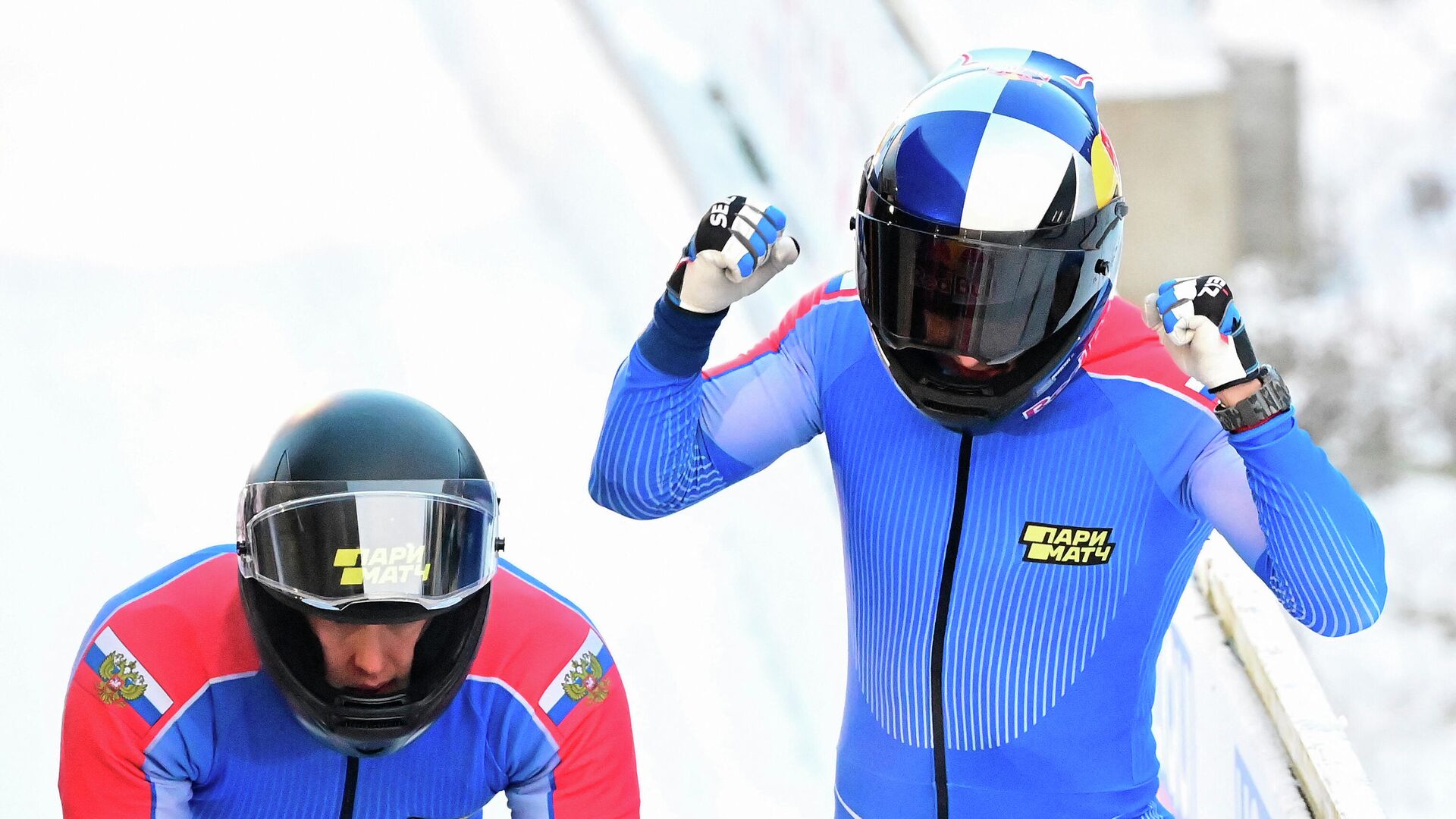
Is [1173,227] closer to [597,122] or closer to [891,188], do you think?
[597,122]

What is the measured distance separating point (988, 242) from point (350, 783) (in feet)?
3.44

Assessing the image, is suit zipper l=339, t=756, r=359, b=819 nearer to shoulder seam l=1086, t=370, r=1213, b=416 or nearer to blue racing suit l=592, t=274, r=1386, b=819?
blue racing suit l=592, t=274, r=1386, b=819

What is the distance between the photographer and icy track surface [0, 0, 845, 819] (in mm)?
3611

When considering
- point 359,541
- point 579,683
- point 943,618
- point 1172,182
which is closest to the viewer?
point 359,541

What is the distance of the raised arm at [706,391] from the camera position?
6.48ft

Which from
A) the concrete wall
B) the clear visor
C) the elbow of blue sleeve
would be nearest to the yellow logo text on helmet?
the clear visor

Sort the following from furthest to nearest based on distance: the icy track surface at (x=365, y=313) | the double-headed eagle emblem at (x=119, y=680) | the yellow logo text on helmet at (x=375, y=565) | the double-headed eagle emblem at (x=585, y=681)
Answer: the icy track surface at (x=365, y=313) < the double-headed eagle emblem at (x=585, y=681) < the double-headed eagle emblem at (x=119, y=680) < the yellow logo text on helmet at (x=375, y=565)

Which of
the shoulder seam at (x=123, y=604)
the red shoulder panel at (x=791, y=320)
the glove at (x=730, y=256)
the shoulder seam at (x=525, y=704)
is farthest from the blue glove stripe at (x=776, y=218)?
the shoulder seam at (x=123, y=604)

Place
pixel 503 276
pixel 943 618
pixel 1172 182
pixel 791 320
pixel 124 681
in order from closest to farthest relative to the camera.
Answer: pixel 124 681 → pixel 943 618 → pixel 791 320 → pixel 503 276 → pixel 1172 182

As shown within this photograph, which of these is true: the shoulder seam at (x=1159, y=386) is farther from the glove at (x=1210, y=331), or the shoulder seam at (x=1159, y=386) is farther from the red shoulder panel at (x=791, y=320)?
the red shoulder panel at (x=791, y=320)

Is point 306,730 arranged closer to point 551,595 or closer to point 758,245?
point 551,595

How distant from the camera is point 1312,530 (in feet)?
5.98

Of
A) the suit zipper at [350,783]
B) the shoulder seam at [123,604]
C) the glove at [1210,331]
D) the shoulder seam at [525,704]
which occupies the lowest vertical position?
the suit zipper at [350,783]

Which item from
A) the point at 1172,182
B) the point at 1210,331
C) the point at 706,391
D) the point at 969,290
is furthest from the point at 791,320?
the point at 1172,182
